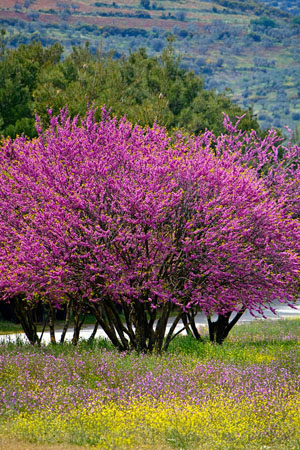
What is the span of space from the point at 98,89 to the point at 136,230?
22.8 m

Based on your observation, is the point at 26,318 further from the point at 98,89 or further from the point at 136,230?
the point at 98,89

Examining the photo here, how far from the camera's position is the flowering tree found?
582 inches

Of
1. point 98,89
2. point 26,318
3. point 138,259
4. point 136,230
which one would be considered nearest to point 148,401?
point 138,259

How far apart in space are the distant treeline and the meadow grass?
41.7 ft

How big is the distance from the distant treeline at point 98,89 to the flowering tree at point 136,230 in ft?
29.7

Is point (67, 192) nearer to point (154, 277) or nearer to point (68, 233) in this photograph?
point (68, 233)

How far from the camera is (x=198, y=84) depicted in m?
51.3

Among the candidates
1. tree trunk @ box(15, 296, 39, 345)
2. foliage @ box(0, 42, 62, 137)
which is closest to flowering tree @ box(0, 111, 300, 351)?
tree trunk @ box(15, 296, 39, 345)

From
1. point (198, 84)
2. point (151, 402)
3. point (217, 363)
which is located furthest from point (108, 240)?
point (198, 84)

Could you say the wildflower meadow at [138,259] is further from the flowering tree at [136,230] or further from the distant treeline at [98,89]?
the distant treeline at [98,89]

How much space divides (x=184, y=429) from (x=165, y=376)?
3.12 metres

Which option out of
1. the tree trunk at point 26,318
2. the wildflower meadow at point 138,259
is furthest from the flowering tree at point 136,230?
the tree trunk at point 26,318

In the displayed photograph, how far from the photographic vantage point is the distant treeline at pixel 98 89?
30797 millimetres

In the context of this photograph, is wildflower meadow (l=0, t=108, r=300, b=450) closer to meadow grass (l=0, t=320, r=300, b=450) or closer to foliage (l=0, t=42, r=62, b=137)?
meadow grass (l=0, t=320, r=300, b=450)
